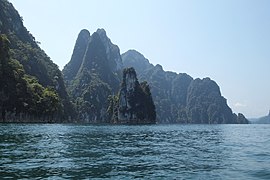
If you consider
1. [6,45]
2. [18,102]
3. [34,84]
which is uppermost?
[6,45]

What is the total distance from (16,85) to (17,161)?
128521 mm

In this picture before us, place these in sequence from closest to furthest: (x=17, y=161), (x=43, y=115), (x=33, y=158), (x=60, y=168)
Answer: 1. (x=60, y=168)
2. (x=17, y=161)
3. (x=33, y=158)
4. (x=43, y=115)

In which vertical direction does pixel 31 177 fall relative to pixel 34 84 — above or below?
below

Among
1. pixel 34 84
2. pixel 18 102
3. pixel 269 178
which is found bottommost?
pixel 269 178

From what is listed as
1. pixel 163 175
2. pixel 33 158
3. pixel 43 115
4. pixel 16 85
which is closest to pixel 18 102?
pixel 16 85

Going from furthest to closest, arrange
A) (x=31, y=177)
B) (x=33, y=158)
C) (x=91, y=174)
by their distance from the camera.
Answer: (x=33, y=158) → (x=91, y=174) → (x=31, y=177)

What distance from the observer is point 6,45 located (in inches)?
5576

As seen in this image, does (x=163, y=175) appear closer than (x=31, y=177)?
No

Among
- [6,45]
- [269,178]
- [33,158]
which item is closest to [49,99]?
[6,45]

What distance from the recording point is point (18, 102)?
5773 inches

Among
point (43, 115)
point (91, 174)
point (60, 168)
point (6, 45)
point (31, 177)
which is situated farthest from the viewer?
point (43, 115)

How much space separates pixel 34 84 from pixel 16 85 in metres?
19.4

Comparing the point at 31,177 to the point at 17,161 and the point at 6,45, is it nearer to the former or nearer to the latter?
the point at 17,161

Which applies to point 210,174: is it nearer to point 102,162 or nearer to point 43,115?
point 102,162
